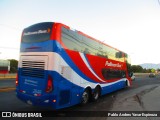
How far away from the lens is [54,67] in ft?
26.6

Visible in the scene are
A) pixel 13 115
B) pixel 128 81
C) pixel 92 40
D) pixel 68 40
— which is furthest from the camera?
pixel 128 81

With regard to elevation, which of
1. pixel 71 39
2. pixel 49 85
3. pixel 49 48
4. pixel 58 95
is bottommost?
pixel 58 95

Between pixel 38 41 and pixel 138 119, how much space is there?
206 inches

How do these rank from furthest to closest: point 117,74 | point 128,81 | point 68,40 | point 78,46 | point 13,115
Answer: point 128,81 → point 117,74 → point 78,46 → point 68,40 → point 13,115

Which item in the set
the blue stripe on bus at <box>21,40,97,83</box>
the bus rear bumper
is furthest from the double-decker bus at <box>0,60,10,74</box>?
the bus rear bumper

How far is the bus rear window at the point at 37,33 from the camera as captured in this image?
8.45m

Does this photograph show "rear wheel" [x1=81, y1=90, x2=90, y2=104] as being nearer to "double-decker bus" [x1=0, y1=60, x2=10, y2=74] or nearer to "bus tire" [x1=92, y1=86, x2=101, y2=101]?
"bus tire" [x1=92, y1=86, x2=101, y2=101]

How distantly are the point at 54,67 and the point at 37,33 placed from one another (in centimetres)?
182

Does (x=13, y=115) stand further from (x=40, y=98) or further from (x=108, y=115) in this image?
(x=108, y=115)

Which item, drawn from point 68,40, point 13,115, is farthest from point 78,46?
point 13,115

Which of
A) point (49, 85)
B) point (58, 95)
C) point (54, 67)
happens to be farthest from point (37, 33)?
point (58, 95)

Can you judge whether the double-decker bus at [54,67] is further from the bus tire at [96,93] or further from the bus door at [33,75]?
the bus tire at [96,93]

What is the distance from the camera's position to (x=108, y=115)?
28.0ft

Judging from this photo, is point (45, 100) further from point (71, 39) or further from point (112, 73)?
point (112, 73)
